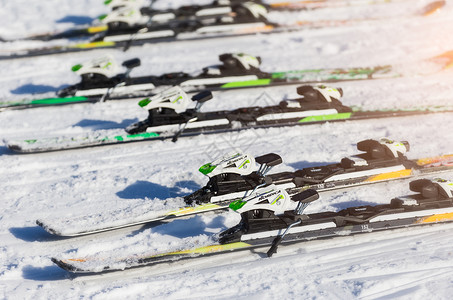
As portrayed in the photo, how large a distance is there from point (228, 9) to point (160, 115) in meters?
6.59

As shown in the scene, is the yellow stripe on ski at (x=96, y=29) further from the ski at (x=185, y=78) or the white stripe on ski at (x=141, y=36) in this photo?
the ski at (x=185, y=78)

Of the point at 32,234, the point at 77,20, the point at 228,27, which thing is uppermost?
the point at 228,27

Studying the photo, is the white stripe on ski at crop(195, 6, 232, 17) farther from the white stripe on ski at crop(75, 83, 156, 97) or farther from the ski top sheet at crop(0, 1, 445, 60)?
the white stripe on ski at crop(75, 83, 156, 97)

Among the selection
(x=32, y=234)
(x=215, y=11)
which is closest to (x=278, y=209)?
(x=32, y=234)

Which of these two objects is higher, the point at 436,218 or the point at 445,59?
the point at 445,59

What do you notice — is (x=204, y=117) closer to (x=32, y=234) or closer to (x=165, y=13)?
(x=32, y=234)

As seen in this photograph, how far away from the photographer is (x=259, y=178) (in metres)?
8.83

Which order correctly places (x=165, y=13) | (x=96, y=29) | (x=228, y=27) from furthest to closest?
(x=165, y=13) → (x=96, y=29) → (x=228, y=27)

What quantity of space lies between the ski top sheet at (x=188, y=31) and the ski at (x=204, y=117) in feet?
15.2

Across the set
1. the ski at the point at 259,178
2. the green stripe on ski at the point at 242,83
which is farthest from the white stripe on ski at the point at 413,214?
the green stripe on ski at the point at 242,83

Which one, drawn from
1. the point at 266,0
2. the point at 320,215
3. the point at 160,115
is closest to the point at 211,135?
the point at 160,115

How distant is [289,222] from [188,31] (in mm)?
8718

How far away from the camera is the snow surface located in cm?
723

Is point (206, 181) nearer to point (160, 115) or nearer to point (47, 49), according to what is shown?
point (160, 115)
